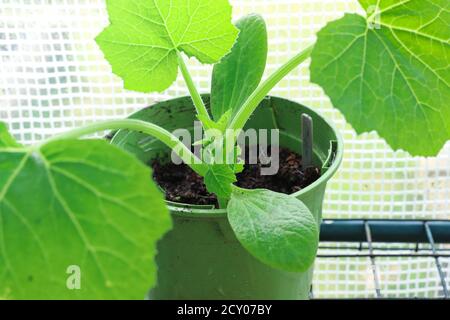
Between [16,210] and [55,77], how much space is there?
1.43 ft

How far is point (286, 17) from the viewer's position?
0.84 metres

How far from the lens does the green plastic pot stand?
644 millimetres

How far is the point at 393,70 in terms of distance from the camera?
598 millimetres

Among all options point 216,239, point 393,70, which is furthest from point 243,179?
point 393,70

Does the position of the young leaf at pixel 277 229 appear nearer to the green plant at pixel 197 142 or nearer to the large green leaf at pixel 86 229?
the green plant at pixel 197 142

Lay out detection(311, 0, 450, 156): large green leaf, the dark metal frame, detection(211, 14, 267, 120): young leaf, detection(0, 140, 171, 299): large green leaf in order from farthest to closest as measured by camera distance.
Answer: the dark metal frame, detection(211, 14, 267, 120): young leaf, detection(311, 0, 450, 156): large green leaf, detection(0, 140, 171, 299): large green leaf

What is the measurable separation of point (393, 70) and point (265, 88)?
0.43 feet

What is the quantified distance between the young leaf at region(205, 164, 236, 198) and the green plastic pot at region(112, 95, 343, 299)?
2 cm

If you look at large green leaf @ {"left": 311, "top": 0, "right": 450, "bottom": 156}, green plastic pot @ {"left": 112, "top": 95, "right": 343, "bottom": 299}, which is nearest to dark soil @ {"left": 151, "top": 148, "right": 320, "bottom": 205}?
green plastic pot @ {"left": 112, "top": 95, "right": 343, "bottom": 299}

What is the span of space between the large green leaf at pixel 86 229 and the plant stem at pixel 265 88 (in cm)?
22

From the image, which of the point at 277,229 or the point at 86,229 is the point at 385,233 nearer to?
the point at 277,229

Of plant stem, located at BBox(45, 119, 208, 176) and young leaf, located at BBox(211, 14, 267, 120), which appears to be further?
young leaf, located at BBox(211, 14, 267, 120)

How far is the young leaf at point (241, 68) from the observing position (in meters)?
0.70

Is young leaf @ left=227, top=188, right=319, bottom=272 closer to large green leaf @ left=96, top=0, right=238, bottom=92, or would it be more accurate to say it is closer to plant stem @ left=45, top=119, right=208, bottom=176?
plant stem @ left=45, top=119, right=208, bottom=176
